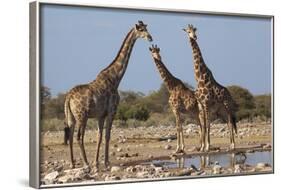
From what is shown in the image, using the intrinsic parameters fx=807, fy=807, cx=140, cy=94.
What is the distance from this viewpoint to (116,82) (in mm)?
5684

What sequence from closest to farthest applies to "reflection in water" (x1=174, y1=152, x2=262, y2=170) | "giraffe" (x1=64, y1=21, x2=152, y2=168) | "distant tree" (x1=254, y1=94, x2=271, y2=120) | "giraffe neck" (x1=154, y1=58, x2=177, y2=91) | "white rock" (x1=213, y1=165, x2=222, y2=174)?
"giraffe" (x1=64, y1=21, x2=152, y2=168) → "giraffe neck" (x1=154, y1=58, x2=177, y2=91) → "reflection in water" (x1=174, y1=152, x2=262, y2=170) → "white rock" (x1=213, y1=165, x2=222, y2=174) → "distant tree" (x1=254, y1=94, x2=271, y2=120)

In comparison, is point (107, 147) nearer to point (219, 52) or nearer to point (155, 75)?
point (155, 75)

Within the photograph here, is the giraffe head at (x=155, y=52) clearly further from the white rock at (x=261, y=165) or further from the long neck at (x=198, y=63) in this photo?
the white rock at (x=261, y=165)

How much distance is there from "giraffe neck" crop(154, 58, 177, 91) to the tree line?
1.6 inches

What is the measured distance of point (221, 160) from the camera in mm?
6141

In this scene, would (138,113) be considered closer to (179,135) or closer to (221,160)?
(179,135)

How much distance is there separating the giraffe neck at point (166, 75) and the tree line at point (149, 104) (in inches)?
1.6

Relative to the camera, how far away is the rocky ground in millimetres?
5465

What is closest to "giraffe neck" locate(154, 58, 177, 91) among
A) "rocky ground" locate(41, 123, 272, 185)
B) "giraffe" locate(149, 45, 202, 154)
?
"giraffe" locate(149, 45, 202, 154)

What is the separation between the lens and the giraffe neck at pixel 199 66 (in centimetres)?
600

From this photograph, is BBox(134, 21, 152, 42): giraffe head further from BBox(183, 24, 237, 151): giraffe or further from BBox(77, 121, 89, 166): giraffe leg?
BBox(77, 121, 89, 166): giraffe leg

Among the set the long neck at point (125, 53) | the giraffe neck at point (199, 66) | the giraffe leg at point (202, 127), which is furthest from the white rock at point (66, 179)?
the giraffe neck at point (199, 66)
